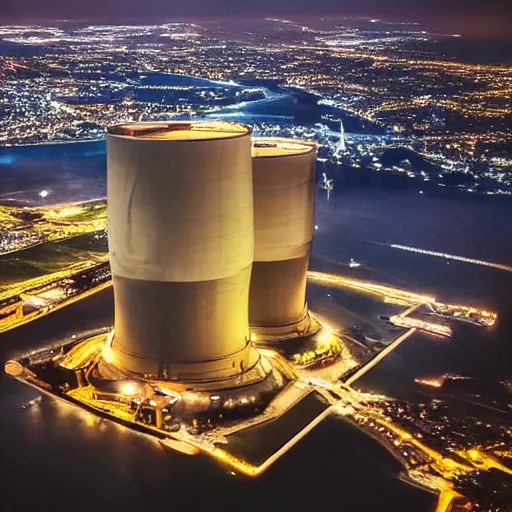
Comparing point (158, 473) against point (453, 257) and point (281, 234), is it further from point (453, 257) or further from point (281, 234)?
point (453, 257)

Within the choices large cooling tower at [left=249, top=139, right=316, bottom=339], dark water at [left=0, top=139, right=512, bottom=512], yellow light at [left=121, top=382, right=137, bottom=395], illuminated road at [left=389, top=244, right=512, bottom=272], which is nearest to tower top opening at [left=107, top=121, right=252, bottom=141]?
large cooling tower at [left=249, top=139, right=316, bottom=339]

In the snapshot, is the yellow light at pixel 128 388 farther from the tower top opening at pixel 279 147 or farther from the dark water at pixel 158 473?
the tower top opening at pixel 279 147

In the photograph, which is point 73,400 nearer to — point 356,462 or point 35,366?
point 35,366

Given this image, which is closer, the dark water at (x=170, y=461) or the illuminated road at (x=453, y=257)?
the dark water at (x=170, y=461)

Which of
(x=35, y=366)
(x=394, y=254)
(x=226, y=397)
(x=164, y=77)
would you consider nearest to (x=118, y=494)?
(x=226, y=397)

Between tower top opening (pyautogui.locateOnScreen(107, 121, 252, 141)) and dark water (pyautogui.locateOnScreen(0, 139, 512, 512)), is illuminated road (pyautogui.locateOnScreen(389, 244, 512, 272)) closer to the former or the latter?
dark water (pyautogui.locateOnScreen(0, 139, 512, 512))

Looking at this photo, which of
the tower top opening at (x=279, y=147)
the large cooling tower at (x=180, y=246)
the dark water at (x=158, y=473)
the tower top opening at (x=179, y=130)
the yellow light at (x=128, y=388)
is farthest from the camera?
the tower top opening at (x=279, y=147)

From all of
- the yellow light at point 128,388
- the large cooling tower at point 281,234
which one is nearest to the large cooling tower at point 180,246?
the yellow light at point 128,388
